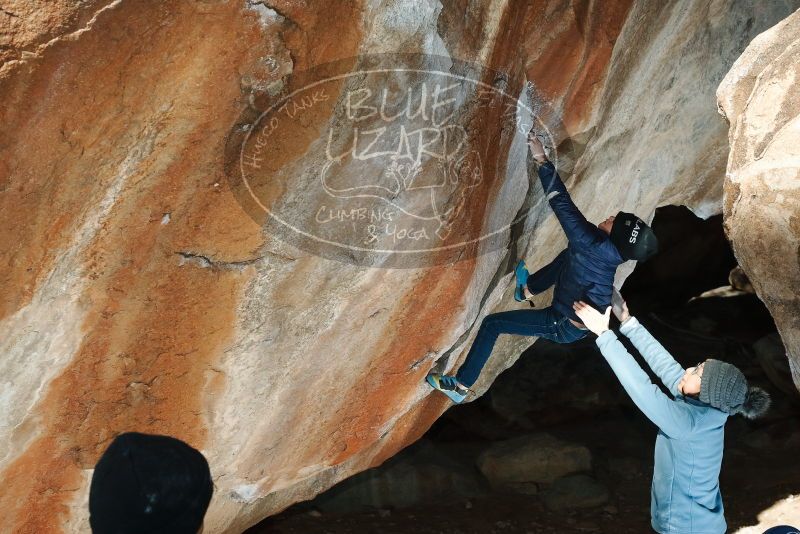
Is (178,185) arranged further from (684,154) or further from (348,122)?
(684,154)

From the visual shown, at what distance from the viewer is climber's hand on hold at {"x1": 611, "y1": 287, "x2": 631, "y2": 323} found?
138 inches

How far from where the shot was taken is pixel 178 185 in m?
2.90

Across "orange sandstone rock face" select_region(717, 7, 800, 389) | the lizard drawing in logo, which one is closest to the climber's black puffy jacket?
the lizard drawing in logo

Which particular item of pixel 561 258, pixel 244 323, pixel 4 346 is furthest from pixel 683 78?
pixel 4 346

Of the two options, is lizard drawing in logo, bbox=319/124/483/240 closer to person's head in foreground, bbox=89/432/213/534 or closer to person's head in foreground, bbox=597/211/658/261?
person's head in foreground, bbox=597/211/658/261

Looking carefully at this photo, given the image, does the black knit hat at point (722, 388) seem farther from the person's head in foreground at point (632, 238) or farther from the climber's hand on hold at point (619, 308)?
the person's head in foreground at point (632, 238)

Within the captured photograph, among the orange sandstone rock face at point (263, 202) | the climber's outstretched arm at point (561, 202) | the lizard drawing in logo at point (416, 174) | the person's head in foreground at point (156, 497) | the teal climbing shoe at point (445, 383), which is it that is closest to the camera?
the person's head in foreground at point (156, 497)

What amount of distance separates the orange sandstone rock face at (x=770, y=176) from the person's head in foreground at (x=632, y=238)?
1.69 ft

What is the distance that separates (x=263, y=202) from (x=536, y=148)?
151 cm

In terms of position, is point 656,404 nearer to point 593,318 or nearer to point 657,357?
point 657,357

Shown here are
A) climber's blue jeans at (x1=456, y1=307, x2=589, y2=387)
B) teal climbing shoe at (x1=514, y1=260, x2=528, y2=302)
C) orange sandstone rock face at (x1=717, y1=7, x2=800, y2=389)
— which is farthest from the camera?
teal climbing shoe at (x1=514, y1=260, x2=528, y2=302)

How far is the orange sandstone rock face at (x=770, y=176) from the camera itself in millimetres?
2986

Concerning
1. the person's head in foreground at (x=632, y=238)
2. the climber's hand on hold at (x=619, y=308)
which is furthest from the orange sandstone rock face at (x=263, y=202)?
the climber's hand on hold at (x=619, y=308)

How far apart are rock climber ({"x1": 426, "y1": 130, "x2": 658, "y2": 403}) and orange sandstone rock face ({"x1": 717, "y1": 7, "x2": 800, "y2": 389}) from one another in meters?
0.58
